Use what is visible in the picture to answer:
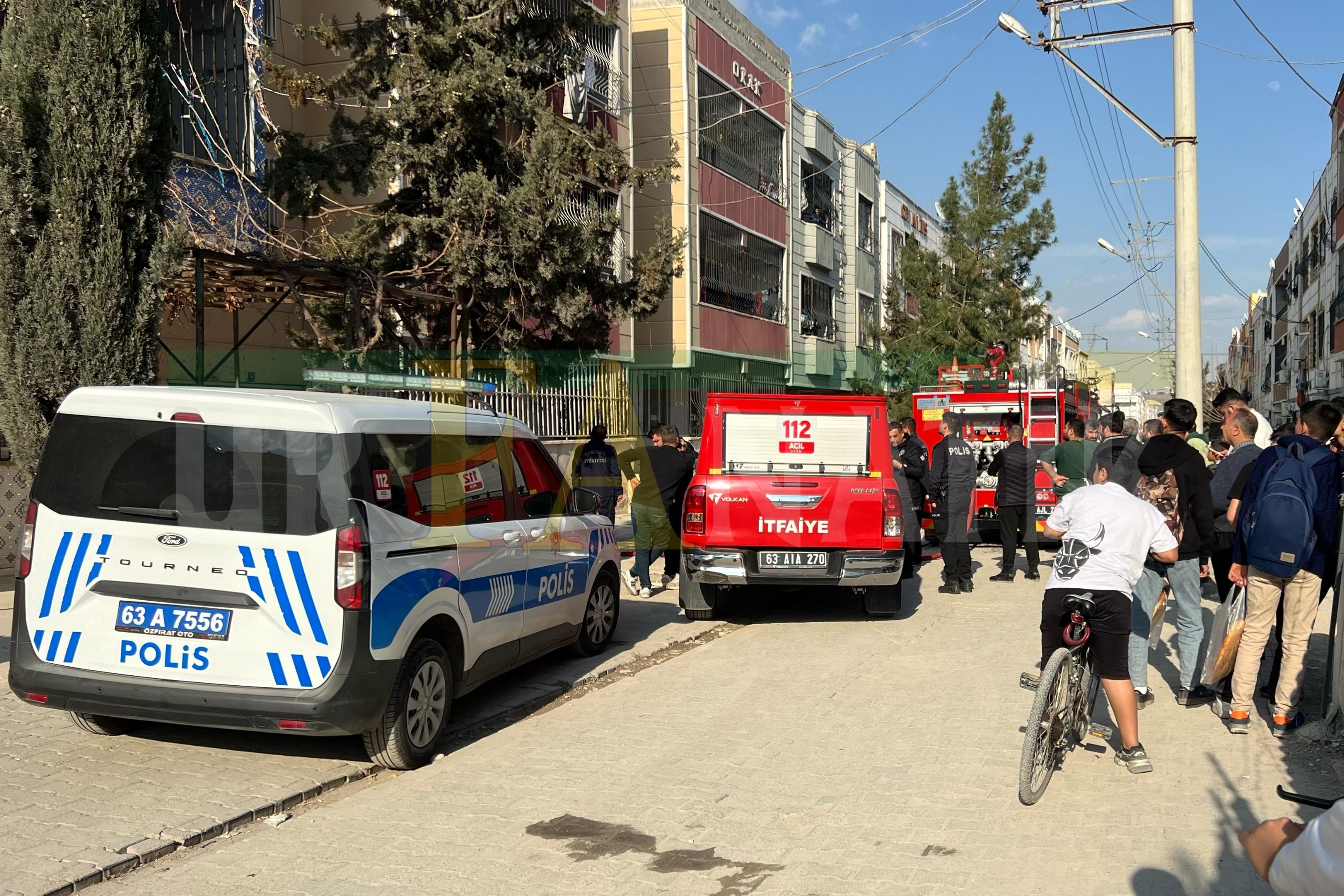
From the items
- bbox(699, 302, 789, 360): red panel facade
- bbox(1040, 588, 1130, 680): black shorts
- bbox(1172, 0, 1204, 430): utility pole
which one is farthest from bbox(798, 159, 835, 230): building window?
bbox(1040, 588, 1130, 680): black shorts

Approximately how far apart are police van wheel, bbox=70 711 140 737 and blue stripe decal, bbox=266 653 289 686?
4.96 ft

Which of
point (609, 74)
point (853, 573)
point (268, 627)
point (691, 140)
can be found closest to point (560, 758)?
point (268, 627)

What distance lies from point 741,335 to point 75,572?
2461 cm

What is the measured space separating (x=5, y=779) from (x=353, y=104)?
1174 centimetres

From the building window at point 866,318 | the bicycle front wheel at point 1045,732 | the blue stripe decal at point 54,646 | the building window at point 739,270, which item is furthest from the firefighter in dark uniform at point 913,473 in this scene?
the building window at point 866,318

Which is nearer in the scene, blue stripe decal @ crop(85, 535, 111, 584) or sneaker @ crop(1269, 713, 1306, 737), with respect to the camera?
blue stripe decal @ crop(85, 535, 111, 584)

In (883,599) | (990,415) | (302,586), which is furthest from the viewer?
(990,415)

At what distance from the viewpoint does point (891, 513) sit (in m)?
10.1

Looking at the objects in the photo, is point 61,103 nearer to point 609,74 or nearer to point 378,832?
point 378,832

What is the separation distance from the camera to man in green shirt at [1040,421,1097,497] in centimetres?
1362

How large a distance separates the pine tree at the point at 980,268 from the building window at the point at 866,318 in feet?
7.43

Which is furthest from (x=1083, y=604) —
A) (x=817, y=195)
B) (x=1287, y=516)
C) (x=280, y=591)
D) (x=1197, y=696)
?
(x=817, y=195)

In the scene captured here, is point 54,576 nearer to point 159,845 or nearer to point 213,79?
point 159,845

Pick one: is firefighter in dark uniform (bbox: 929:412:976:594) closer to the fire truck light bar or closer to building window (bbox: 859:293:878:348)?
the fire truck light bar
